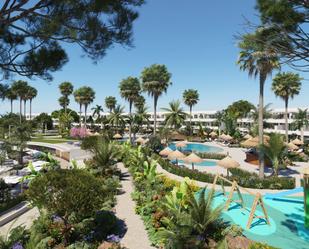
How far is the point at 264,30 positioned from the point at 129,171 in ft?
59.7

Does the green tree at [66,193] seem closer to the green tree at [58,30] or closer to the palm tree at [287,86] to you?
the green tree at [58,30]

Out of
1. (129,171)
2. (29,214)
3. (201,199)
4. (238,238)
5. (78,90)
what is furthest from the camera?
(78,90)

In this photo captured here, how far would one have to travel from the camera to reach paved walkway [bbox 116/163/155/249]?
11098mm

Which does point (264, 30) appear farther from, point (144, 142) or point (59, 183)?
point (144, 142)

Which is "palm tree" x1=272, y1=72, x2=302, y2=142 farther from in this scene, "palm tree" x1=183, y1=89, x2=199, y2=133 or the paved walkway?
the paved walkway

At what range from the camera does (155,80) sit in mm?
42938

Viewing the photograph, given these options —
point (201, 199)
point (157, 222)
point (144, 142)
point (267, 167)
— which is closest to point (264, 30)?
point (201, 199)

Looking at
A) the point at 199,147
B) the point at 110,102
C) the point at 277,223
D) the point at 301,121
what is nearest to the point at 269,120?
the point at 301,121

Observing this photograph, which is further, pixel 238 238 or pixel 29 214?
pixel 29 214

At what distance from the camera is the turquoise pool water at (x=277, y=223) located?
465 inches

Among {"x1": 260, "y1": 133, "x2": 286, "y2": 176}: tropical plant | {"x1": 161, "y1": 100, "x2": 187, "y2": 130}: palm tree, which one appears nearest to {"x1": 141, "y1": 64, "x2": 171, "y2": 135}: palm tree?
{"x1": 161, "y1": 100, "x2": 187, "y2": 130}: palm tree

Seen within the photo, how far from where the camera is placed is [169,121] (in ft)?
162

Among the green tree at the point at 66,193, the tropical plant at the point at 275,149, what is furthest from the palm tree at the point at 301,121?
the green tree at the point at 66,193

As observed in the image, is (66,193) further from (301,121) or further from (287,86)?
(301,121)
